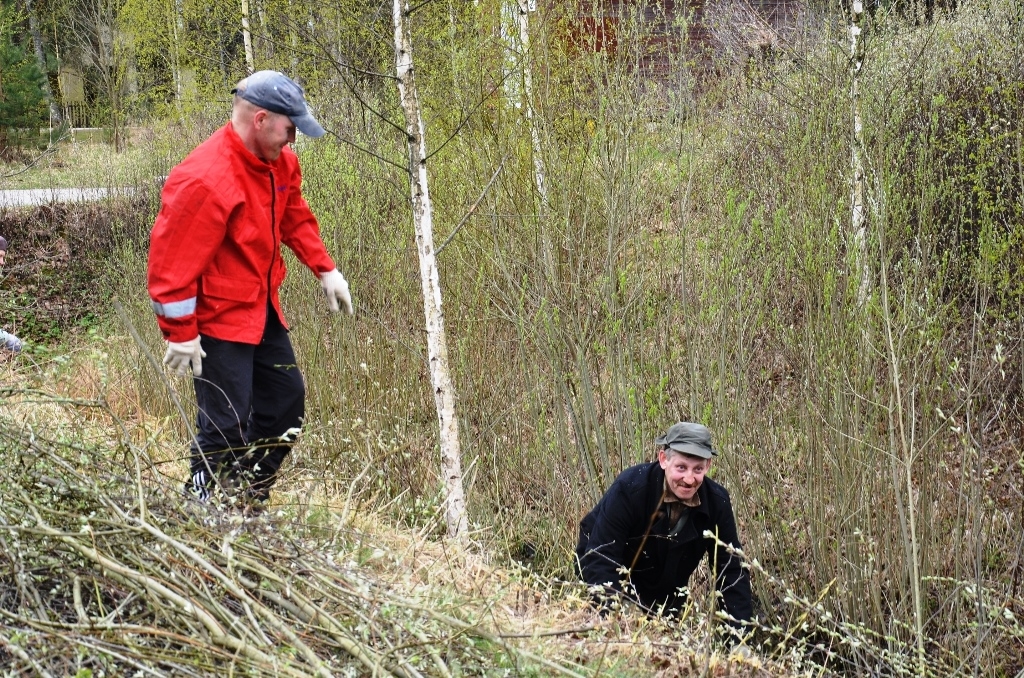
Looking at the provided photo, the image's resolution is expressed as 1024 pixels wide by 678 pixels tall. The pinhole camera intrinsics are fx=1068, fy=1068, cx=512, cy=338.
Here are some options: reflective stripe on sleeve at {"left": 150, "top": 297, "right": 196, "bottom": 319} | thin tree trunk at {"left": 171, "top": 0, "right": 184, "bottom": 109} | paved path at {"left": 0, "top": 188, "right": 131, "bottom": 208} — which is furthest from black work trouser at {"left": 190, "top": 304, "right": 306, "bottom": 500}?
thin tree trunk at {"left": 171, "top": 0, "right": 184, "bottom": 109}

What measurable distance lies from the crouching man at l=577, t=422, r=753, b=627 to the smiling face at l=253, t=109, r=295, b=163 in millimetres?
1828

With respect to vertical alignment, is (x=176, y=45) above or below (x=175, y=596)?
above

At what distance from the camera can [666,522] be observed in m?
4.34

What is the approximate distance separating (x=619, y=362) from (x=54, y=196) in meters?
9.49

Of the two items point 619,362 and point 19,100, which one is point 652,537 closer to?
point 619,362

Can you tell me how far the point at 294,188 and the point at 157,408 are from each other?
359 cm

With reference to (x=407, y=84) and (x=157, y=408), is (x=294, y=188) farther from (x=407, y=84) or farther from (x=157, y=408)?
(x=157, y=408)

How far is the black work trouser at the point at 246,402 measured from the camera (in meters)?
3.82

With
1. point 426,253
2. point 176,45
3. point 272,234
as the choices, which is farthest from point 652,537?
point 176,45

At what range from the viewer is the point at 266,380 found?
162 inches

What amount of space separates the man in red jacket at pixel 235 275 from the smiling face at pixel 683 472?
1.46 meters

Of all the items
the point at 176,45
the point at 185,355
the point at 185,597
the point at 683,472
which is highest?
the point at 176,45

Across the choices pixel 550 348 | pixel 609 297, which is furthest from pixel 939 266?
pixel 550 348

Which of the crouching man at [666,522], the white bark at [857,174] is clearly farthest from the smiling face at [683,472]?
the white bark at [857,174]
